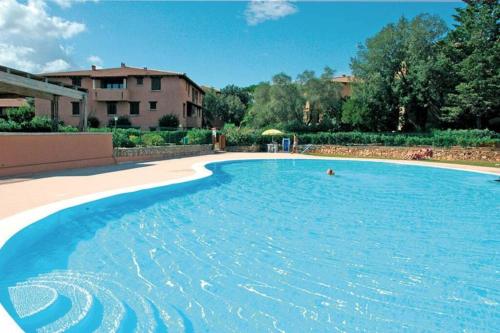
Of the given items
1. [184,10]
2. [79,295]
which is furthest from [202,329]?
[184,10]

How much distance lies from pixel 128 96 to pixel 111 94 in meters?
1.63

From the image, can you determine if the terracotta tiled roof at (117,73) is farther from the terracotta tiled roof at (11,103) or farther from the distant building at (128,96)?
the terracotta tiled roof at (11,103)

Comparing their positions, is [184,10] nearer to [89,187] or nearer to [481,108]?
[89,187]

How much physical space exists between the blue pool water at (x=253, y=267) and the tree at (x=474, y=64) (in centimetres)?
2074

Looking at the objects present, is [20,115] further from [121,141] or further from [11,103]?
[11,103]

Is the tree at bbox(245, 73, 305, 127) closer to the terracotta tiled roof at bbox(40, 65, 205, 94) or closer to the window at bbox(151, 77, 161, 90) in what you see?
the terracotta tiled roof at bbox(40, 65, 205, 94)

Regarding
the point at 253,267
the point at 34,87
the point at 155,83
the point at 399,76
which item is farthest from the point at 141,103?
the point at 253,267

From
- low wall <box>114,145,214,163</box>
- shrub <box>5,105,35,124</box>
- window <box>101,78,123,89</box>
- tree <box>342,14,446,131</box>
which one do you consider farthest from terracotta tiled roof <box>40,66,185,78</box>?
tree <box>342,14,446,131</box>

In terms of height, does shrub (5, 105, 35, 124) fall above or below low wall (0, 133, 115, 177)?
above

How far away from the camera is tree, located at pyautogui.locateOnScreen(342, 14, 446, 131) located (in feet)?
96.0

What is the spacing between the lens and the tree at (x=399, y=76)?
2925 cm

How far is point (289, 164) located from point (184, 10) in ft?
35.7

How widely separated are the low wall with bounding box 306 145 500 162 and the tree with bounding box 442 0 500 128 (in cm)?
505

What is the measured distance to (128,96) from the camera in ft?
116
